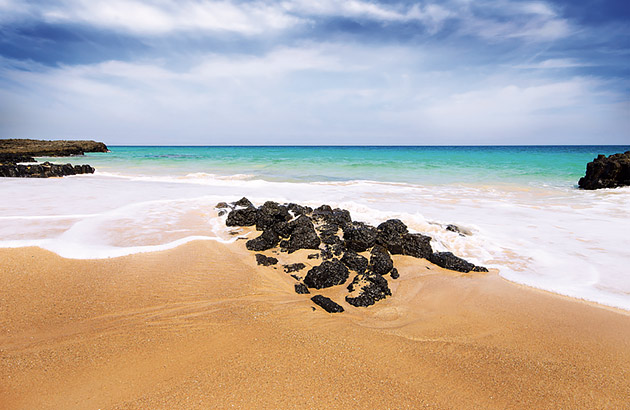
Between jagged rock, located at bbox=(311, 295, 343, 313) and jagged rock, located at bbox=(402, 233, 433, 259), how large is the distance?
2123mm

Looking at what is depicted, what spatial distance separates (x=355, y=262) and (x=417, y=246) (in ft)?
4.39

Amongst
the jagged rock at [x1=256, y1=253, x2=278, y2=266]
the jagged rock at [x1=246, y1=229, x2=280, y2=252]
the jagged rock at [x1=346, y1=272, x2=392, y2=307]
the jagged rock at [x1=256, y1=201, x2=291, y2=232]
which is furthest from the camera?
the jagged rock at [x1=256, y1=201, x2=291, y2=232]

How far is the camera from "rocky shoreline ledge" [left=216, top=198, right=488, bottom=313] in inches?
150

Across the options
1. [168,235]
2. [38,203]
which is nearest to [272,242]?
[168,235]

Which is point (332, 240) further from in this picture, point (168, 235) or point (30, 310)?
point (30, 310)

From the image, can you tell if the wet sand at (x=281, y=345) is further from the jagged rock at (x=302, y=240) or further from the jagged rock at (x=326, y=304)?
the jagged rock at (x=302, y=240)

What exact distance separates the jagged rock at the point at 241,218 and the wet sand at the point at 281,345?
7.50 ft

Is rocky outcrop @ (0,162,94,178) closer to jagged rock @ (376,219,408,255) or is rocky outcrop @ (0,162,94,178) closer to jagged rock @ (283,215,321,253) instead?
jagged rock @ (283,215,321,253)

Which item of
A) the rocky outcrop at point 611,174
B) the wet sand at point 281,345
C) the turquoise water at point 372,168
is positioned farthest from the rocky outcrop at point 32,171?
the rocky outcrop at point 611,174

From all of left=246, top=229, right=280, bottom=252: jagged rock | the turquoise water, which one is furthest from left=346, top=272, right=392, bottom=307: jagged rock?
the turquoise water

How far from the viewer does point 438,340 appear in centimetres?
288

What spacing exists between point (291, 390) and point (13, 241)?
559cm

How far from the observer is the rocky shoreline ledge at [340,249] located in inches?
150

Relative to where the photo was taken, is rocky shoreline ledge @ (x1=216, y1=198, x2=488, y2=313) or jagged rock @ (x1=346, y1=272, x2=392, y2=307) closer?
jagged rock @ (x1=346, y1=272, x2=392, y2=307)
